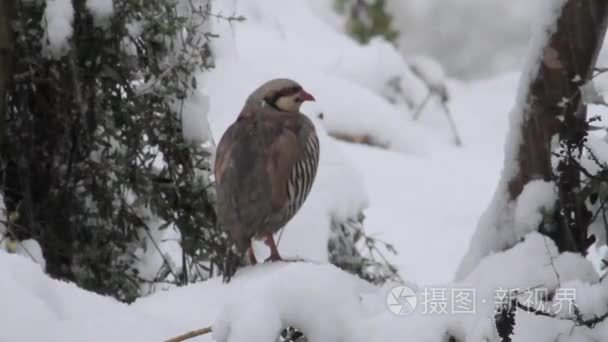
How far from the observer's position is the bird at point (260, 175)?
3199 millimetres

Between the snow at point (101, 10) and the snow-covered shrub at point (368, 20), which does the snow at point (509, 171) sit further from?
the snow-covered shrub at point (368, 20)

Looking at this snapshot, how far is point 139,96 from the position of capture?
3531 mm

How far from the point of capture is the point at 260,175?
3.22 meters

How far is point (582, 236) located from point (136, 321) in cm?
98

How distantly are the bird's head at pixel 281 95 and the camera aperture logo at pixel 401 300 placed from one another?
48.7 inches

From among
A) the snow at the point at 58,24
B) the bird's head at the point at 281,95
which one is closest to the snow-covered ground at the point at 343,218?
the bird's head at the point at 281,95

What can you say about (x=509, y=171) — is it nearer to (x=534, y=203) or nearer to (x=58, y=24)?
(x=534, y=203)

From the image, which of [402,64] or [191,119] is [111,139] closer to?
[191,119]

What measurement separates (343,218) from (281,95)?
3.61 feet

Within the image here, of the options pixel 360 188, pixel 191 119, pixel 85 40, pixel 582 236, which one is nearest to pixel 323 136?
pixel 360 188

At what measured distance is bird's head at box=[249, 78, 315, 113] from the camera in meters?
3.41

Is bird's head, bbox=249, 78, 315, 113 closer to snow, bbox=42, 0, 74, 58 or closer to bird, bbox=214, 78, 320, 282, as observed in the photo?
bird, bbox=214, 78, 320, 282

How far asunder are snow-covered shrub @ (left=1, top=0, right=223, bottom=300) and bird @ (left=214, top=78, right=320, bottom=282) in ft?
1.22

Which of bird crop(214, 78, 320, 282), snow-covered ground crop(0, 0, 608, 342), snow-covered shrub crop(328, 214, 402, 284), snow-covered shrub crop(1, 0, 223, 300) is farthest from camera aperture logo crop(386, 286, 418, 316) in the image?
Result: snow-covered shrub crop(328, 214, 402, 284)
